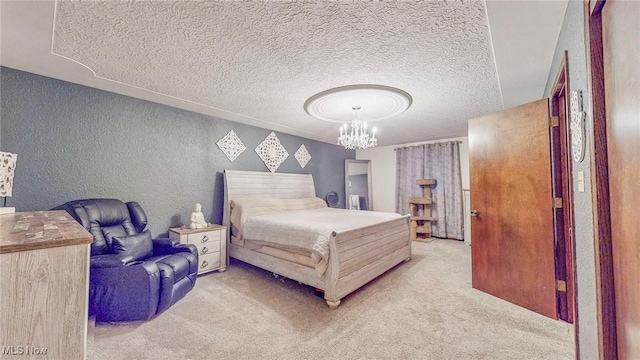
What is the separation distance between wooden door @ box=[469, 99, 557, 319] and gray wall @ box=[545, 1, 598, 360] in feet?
2.70

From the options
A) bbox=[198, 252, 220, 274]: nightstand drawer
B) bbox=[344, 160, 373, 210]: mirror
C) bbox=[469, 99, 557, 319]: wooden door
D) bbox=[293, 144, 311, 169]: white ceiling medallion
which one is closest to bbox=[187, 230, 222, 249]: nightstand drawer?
bbox=[198, 252, 220, 274]: nightstand drawer

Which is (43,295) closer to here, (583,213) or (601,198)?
(601,198)

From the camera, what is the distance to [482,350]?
1726mm

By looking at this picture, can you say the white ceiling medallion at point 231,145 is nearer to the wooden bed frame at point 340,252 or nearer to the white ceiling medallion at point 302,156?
the wooden bed frame at point 340,252

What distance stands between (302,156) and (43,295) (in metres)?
4.47

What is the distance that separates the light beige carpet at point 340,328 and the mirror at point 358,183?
374 centimetres

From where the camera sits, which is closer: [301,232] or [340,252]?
[340,252]

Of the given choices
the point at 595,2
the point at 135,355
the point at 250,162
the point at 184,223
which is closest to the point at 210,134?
the point at 250,162

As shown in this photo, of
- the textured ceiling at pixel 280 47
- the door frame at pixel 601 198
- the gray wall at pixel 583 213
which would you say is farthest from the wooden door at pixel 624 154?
the textured ceiling at pixel 280 47

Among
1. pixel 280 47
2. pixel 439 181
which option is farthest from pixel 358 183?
pixel 280 47

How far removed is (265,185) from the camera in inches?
170

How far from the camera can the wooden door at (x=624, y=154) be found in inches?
30.4

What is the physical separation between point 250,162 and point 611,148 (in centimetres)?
412

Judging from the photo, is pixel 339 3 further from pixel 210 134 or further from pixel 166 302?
pixel 210 134
